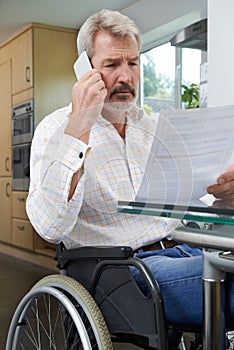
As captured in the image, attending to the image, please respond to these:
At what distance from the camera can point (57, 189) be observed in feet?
4.27

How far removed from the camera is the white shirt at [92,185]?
4.29 feet

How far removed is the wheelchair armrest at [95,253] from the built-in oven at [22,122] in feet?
13.2

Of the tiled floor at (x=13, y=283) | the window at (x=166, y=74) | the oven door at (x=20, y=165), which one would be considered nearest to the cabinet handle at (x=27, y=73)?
the oven door at (x=20, y=165)

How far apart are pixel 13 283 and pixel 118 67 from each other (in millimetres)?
2984

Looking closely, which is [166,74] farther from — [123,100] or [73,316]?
[73,316]

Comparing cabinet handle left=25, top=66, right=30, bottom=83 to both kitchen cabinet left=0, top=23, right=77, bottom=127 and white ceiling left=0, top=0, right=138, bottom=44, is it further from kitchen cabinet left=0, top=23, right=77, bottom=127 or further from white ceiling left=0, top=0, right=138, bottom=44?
white ceiling left=0, top=0, right=138, bottom=44

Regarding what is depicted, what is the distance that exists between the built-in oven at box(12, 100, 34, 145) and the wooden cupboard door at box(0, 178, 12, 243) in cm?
53

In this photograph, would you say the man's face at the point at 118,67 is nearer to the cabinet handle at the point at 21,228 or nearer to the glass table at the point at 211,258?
the glass table at the point at 211,258

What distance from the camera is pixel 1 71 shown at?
609cm

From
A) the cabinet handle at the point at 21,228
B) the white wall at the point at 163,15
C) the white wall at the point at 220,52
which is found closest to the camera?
the white wall at the point at 220,52

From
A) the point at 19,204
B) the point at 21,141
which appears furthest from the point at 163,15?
the point at 19,204

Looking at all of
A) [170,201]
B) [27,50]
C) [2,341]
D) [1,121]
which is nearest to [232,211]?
[170,201]

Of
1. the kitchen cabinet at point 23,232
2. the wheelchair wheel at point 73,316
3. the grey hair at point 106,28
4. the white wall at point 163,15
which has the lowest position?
the kitchen cabinet at point 23,232

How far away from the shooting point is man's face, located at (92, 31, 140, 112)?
5.01ft
